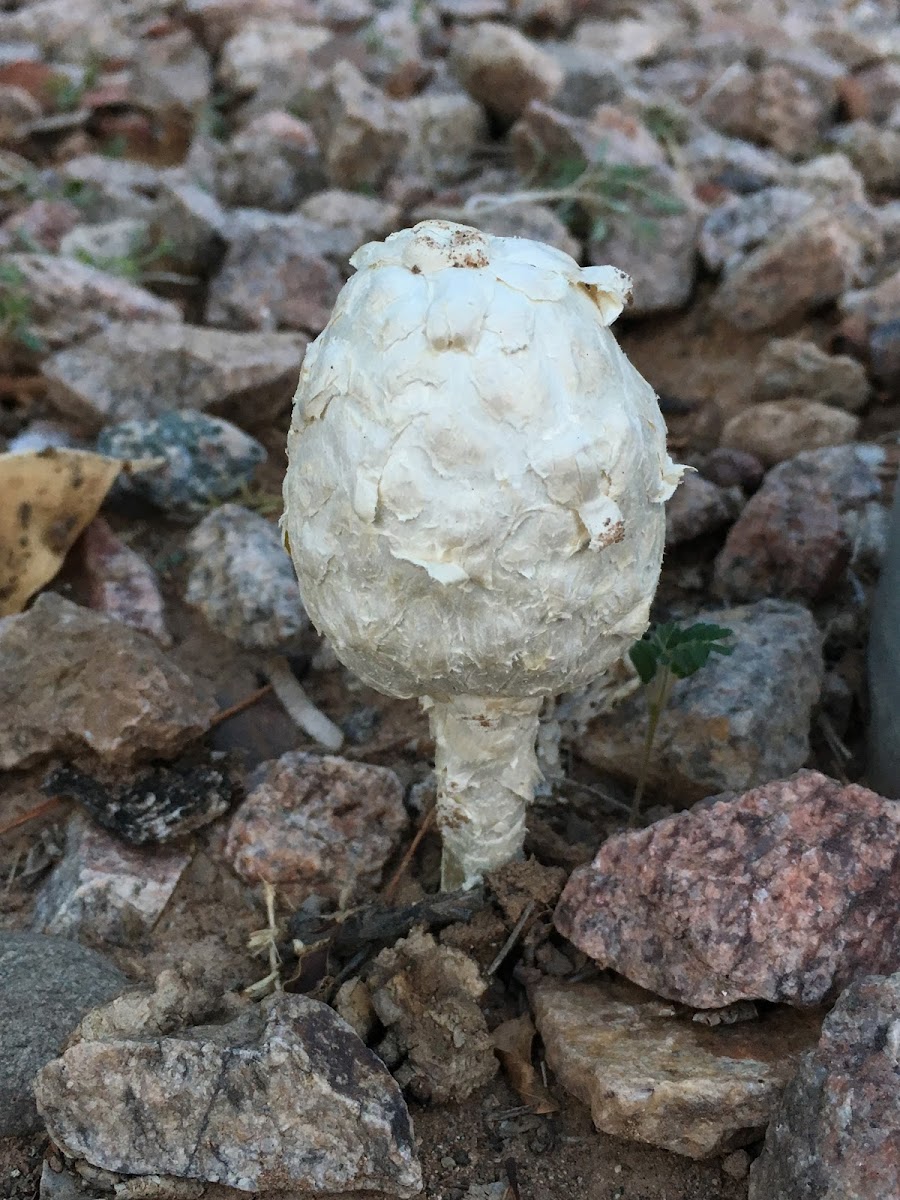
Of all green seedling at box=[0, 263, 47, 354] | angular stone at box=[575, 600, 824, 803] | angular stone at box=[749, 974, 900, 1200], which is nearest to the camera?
angular stone at box=[749, 974, 900, 1200]

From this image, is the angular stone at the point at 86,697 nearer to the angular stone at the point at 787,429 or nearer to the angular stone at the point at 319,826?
the angular stone at the point at 319,826

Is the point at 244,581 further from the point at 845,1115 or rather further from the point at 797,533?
the point at 845,1115

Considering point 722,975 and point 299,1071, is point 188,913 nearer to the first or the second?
point 299,1071

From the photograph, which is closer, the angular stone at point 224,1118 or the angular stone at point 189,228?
the angular stone at point 224,1118

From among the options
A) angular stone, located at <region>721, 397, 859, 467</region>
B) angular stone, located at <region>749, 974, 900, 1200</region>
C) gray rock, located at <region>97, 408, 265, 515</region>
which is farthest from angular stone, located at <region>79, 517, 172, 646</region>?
angular stone, located at <region>749, 974, 900, 1200</region>

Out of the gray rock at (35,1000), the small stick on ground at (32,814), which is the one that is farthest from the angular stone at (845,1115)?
the small stick on ground at (32,814)

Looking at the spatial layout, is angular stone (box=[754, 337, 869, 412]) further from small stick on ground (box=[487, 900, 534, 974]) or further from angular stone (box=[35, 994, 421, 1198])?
angular stone (box=[35, 994, 421, 1198])
